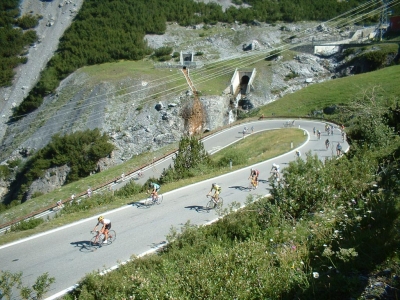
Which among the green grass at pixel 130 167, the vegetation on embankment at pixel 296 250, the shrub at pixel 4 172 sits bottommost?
the shrub at pixel 4 172

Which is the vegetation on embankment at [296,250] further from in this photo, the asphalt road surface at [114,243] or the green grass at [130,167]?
the green grass at [130,167]

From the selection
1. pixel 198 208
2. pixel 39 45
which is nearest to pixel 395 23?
pixel 39 45

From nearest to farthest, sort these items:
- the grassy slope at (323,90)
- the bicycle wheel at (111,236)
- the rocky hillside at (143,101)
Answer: the bicycle wheel at (111,236), the rocky hillside at (143,101), the grassy slope at (323,90)

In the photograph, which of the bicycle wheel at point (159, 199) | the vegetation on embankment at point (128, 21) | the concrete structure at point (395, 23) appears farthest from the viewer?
the concrete structure at point (395, 23)

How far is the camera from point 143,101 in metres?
54.3

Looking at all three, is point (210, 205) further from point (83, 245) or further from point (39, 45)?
point (39, 45)

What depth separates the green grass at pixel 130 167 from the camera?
45.3ft

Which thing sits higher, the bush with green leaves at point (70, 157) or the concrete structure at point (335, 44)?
the concrete structure at point (335, 44)

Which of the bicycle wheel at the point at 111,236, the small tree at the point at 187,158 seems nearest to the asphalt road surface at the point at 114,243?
the bicycle wheel at the point at 111,236

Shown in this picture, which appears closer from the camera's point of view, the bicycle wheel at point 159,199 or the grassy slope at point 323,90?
the bicycle wheel at point 159,199

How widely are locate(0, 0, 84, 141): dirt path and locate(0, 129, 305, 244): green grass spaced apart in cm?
3006

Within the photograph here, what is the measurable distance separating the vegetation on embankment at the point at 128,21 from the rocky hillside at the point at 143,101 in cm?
369

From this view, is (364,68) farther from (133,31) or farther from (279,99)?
(133,31)

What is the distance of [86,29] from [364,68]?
56804 millimetres
